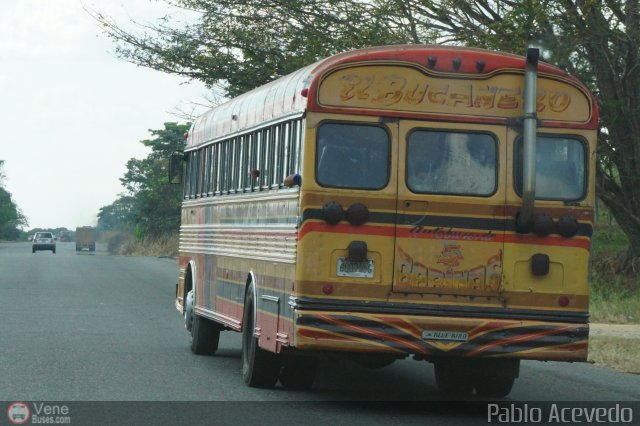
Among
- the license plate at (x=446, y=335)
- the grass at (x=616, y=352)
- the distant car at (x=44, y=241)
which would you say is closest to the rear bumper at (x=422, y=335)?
the license plate at (x=446, y=335)

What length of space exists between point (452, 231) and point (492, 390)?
7.56 ft

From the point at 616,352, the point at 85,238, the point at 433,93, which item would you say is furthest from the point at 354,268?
the point at 85,238

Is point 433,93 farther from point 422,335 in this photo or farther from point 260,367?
point 260,367

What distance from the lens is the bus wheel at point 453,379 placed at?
13.3 metres

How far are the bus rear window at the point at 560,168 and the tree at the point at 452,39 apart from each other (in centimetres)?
1117

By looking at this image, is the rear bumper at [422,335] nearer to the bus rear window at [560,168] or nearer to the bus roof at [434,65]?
the bus rear window at [560,168]

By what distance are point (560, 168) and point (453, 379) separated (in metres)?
2.57

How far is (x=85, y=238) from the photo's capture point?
316 feet

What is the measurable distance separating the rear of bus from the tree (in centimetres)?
1132

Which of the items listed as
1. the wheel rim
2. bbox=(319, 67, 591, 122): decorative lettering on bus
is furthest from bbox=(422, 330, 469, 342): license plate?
the wheel rim

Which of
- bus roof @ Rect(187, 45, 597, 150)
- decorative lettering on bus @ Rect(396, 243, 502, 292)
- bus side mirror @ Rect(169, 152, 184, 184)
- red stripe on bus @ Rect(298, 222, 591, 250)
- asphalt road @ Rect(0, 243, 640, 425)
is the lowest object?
asphalt road @ Rect(0, 243, 640, 425)

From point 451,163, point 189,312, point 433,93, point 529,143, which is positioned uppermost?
point 433,93

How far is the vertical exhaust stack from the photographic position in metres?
11.6

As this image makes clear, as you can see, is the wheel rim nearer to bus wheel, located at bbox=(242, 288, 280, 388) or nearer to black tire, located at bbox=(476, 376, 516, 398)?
bus wheel, located at bbox=(242, 288, 280, 388)
